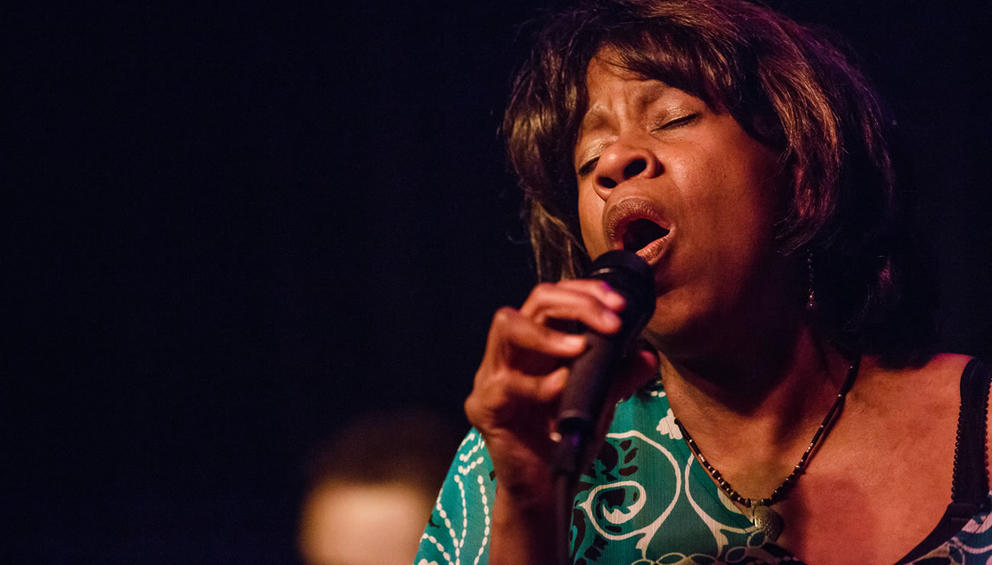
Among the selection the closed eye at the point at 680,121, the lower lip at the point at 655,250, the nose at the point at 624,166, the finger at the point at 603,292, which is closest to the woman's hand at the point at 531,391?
the finger at the point at 603,292

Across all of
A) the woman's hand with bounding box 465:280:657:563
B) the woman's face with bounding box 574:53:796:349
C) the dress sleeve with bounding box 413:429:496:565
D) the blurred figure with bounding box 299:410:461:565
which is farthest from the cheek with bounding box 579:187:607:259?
the blurred figure with bounding box 299:410:461:565

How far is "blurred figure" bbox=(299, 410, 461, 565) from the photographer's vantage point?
2.47 meters

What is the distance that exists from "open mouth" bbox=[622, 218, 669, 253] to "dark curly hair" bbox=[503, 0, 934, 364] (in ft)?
0.83

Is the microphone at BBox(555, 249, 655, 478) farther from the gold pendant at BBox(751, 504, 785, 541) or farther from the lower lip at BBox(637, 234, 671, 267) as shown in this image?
the gold pendant at BBox(751, 504, 785, 541)

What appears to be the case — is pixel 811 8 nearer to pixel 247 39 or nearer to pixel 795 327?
pixel 795 327

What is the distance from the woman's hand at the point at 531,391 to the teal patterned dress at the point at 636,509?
278mm

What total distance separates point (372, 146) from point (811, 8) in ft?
4.58

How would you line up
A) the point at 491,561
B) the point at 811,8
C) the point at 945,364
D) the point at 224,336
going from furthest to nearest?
the point at 224,336 → the point at 811,8 → the point at 945,364 → the point at 491,561

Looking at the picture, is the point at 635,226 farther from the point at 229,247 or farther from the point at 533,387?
the point at 229,247

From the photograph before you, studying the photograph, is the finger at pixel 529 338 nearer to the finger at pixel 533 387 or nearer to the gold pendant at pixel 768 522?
the finger at pixel 533 387

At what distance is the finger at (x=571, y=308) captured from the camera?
81 cm

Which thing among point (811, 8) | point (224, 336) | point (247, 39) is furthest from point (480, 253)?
point (811, 8)

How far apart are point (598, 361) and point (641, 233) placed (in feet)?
1.78

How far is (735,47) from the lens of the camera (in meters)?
1.43
